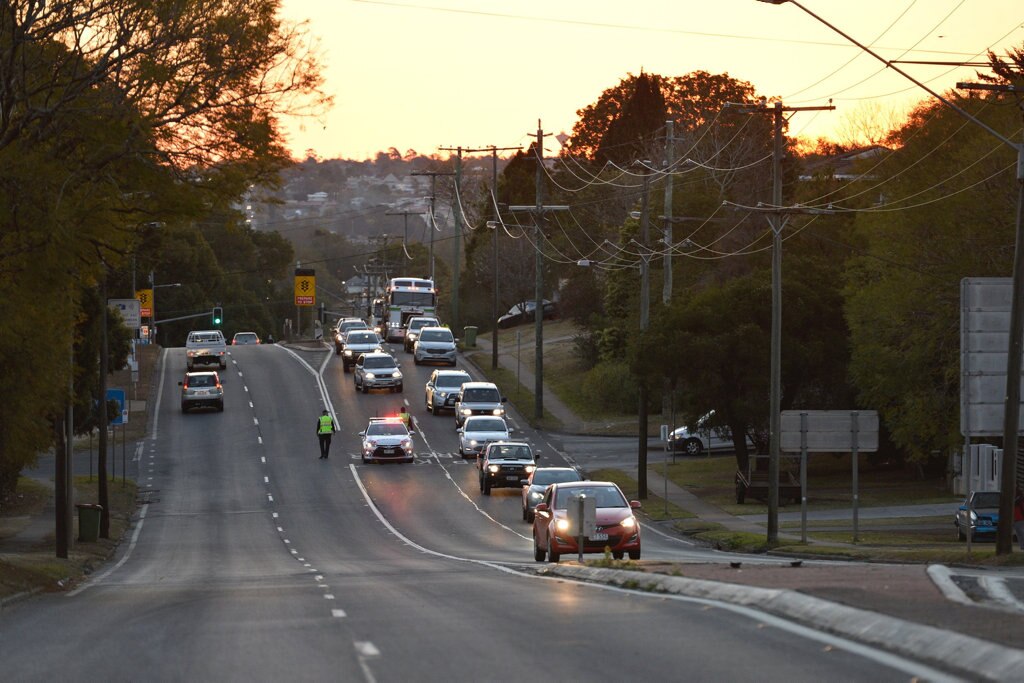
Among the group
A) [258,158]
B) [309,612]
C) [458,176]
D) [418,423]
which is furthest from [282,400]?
[309,612]

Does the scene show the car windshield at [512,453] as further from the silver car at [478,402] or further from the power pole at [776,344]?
the power pole at [776,344]

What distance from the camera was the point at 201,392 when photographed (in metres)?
63.4

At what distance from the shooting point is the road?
10328 millimetres

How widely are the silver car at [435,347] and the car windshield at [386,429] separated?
2335cm

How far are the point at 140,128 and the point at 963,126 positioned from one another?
31.3 metres

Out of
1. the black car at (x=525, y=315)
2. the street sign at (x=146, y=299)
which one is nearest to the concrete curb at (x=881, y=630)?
the street sign at (x=146, y=299)

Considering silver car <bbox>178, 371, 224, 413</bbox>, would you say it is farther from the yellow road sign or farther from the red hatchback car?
the red hatchback car

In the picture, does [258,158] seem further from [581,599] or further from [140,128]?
[581,599]

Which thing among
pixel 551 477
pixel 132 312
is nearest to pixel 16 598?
pixel 551 477

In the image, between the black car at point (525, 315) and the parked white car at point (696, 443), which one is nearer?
the parked white car at point (696, 443)

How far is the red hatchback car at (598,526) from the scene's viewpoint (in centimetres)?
2519

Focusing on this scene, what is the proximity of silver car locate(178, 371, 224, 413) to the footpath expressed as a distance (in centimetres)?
4613

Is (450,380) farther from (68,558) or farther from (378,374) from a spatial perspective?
(68,558)

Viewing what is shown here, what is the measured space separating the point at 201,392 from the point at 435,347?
53.1 feet
